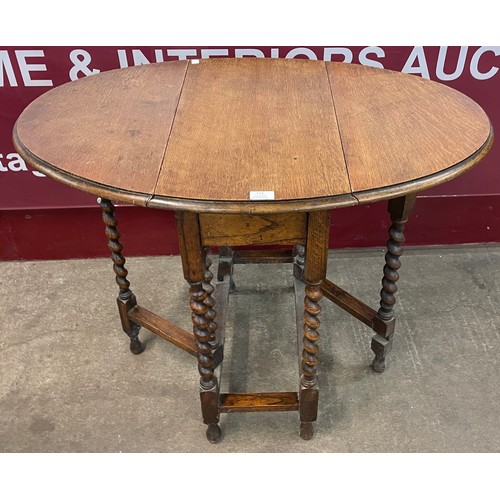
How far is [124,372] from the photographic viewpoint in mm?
2029

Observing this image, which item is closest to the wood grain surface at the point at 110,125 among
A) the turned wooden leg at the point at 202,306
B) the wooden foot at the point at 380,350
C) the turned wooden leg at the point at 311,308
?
the turned wooden leg at the point at 202,306

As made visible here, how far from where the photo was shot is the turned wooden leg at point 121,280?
1744 millimetres

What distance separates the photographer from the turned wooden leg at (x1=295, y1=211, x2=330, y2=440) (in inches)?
49.8

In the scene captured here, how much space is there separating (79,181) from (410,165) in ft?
2.54

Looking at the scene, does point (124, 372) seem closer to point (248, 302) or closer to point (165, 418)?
point (165, 418)

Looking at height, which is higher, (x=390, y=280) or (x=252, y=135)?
(x=252, y=135)

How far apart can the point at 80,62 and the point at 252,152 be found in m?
1.18

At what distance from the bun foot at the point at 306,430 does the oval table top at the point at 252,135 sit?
0.94 metres

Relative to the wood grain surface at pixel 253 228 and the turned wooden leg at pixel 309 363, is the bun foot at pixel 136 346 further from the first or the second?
the wood grain surface at pixel 253 228

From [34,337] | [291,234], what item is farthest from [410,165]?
[34,337]

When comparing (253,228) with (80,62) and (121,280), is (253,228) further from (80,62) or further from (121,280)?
(80,62)

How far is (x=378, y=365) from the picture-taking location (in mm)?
1994

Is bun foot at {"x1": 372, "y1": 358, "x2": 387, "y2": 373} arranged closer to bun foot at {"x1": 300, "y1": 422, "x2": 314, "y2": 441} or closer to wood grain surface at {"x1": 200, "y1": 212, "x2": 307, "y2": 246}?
bun foot at {"x1": 300, "y1": 422, "x2": 314, "y2": 441}

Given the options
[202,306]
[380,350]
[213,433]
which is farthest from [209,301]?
[380,350]
